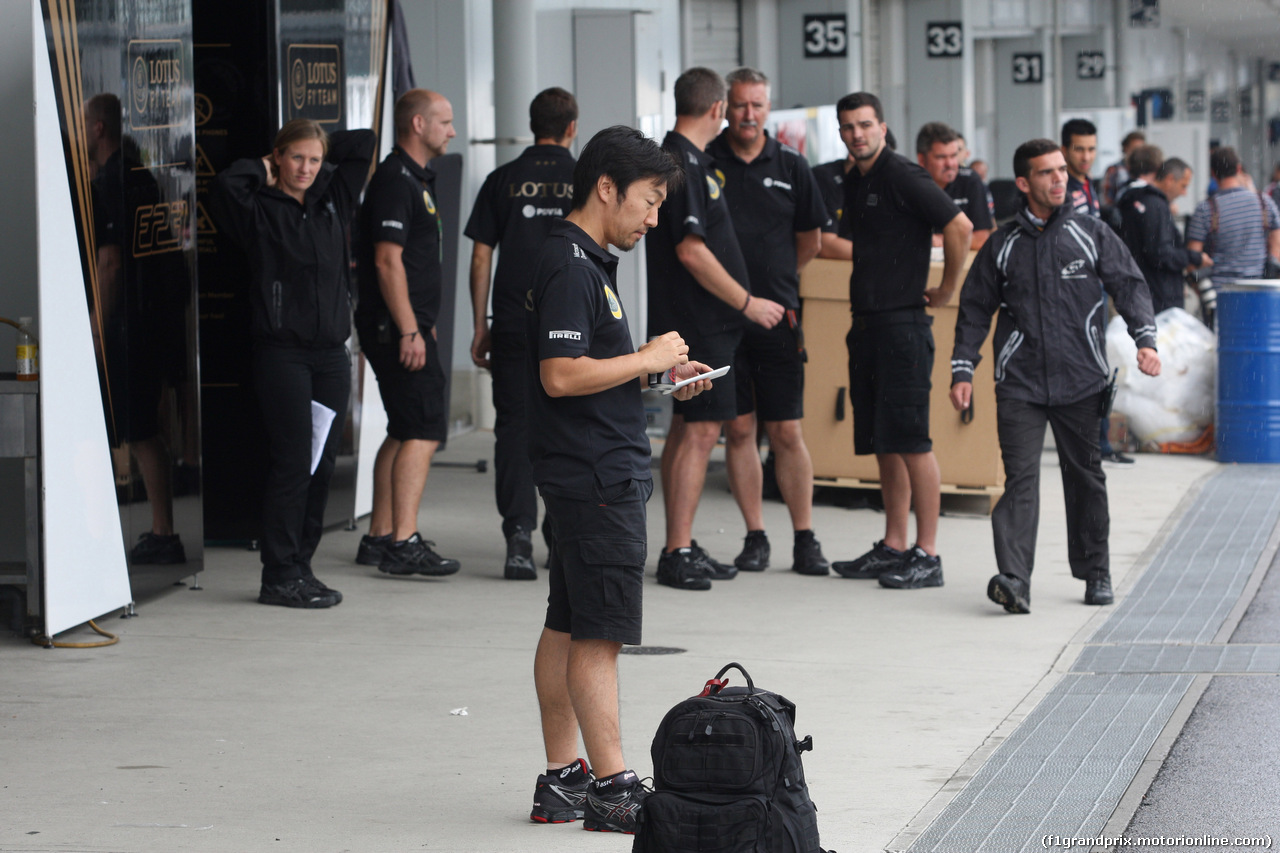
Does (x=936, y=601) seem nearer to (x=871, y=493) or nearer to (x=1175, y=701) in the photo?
(x=1175, y=701)

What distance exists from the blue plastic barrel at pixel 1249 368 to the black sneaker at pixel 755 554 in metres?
4.57

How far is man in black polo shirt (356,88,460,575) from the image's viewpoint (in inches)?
263

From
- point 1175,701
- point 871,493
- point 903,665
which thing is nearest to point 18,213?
point 903,665

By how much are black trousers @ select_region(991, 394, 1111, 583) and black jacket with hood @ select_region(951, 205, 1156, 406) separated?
0.23 feet

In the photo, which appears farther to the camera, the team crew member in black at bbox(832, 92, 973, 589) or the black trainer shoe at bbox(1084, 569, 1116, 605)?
the team crew member in black at bbox(832, 92, 973, 589)

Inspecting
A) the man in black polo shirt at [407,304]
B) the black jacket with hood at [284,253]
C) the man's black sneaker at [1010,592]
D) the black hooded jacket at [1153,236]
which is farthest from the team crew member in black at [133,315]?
the black hooded jacket at [1153,236]

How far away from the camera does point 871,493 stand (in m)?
9.12

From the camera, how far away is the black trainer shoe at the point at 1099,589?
21.0 ft

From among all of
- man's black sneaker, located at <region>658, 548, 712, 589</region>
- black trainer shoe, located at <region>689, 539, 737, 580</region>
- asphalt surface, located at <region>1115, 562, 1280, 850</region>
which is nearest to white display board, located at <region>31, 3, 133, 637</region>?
man's black sneaker, located at <region>658, 548, 712, 589</region>

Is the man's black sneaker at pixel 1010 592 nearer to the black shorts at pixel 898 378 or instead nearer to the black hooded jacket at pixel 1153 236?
the black shorts at pixel 898 378

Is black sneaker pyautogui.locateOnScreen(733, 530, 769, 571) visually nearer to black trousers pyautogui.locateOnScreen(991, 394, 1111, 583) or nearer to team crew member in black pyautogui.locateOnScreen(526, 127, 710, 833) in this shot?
black trousers pyautogui.locateOnScreen(991, 394, 1111, 583)

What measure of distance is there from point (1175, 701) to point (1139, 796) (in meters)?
1.02

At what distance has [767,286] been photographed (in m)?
6.88

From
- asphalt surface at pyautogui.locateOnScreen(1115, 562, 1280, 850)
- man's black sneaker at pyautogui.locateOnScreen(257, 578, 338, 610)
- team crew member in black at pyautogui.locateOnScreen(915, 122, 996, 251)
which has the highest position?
team crew member in black at pyautogui.locateOnScreen(915, 122, 996, 251)
